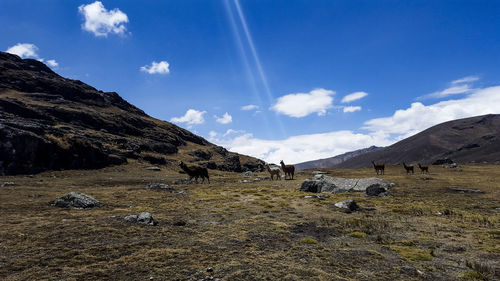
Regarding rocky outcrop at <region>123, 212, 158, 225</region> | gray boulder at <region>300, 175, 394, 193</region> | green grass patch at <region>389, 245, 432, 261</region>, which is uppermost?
gray boulder at <region>300, 175, 394, 193</region>

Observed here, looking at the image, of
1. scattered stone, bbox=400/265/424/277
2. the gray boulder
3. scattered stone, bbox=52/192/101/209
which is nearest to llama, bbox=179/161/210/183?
the gray boulder

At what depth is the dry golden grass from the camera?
916 cm

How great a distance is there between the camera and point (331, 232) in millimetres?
15164

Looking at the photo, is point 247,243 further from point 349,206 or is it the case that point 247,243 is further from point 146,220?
point 349,206

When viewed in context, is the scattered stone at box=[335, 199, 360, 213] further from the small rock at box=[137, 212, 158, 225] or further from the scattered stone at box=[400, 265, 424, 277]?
the small rock at box=[137, 212, 158, 225]

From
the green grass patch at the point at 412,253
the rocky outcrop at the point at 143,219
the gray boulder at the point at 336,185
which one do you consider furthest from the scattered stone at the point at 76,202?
the gray boulder at the point at 336,185

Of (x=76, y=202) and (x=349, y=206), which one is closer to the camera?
(x=76, y=202)

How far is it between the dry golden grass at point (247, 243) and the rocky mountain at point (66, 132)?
97.8ft

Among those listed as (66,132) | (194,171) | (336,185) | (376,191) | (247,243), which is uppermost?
(66,132)

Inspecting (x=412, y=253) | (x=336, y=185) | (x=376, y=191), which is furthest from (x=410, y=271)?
(x=336, y=185)

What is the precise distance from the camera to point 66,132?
67.8m

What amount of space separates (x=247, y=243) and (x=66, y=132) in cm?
7401

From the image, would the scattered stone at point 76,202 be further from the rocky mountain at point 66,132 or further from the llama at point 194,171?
the rocky mountain at point 66,132

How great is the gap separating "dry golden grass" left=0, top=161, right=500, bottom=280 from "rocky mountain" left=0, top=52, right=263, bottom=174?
2981 cm
